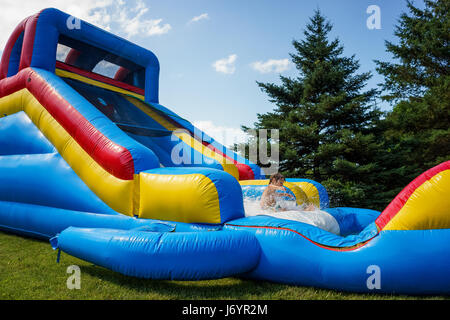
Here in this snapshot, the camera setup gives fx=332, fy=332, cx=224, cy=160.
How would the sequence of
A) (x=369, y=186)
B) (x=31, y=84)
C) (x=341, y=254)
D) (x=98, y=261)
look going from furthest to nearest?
1. (x=369, y=186)
2. (x=31, y=84)
3. (x=98, y=261)
4. (x=341, y=254)

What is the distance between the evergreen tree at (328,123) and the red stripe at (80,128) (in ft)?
21.0

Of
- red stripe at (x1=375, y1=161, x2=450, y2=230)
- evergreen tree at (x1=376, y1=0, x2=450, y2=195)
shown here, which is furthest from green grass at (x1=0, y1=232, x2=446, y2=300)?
evergreen tree at (x1=376, y1=0, x2=450, y2=195)

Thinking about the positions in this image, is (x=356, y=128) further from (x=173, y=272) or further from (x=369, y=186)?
(x=173, y=272)

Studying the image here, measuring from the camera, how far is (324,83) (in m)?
9.77

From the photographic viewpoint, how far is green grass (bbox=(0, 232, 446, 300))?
6.81 ft

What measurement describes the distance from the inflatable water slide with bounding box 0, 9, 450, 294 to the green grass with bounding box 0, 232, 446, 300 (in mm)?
97

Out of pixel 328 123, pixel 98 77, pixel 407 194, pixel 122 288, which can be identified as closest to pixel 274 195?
pixel 407 194

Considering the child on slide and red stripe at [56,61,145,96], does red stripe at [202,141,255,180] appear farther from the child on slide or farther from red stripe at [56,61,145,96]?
red stripe at [56,61,145,96]

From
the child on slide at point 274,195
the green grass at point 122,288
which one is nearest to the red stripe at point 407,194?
the green grass at point 122,288

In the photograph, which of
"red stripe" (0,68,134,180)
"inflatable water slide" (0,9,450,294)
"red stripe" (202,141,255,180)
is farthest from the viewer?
"red stripe" (202,141,255,180)

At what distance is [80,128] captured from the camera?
3.46 m

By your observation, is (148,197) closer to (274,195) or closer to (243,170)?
(274,195)

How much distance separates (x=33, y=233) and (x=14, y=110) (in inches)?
67.3
